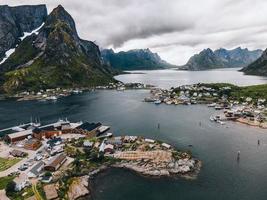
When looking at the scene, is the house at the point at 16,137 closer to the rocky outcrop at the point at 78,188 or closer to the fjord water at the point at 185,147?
the fjord water at the point at 185,147

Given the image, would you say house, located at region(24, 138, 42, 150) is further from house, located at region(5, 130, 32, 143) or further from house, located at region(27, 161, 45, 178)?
house, located at region(27, 161, 45, 178)

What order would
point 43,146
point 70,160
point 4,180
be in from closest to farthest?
point 4,180
point 70,160
point 43,146

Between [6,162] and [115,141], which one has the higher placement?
[115,141]

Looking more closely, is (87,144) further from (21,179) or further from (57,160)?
(21,179)

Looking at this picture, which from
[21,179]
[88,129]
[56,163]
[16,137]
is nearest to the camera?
[21,179]

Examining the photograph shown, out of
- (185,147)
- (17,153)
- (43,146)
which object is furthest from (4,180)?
(185,147)

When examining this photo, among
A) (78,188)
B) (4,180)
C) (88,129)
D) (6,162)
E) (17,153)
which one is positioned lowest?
(78,188)

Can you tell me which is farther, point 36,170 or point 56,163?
point 56,163

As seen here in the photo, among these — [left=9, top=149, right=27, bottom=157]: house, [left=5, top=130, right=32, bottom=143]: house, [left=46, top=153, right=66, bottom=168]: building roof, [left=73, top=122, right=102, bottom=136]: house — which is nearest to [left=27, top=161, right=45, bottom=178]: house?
[left=46, top=153, right=66, bottom=168]: building roof
